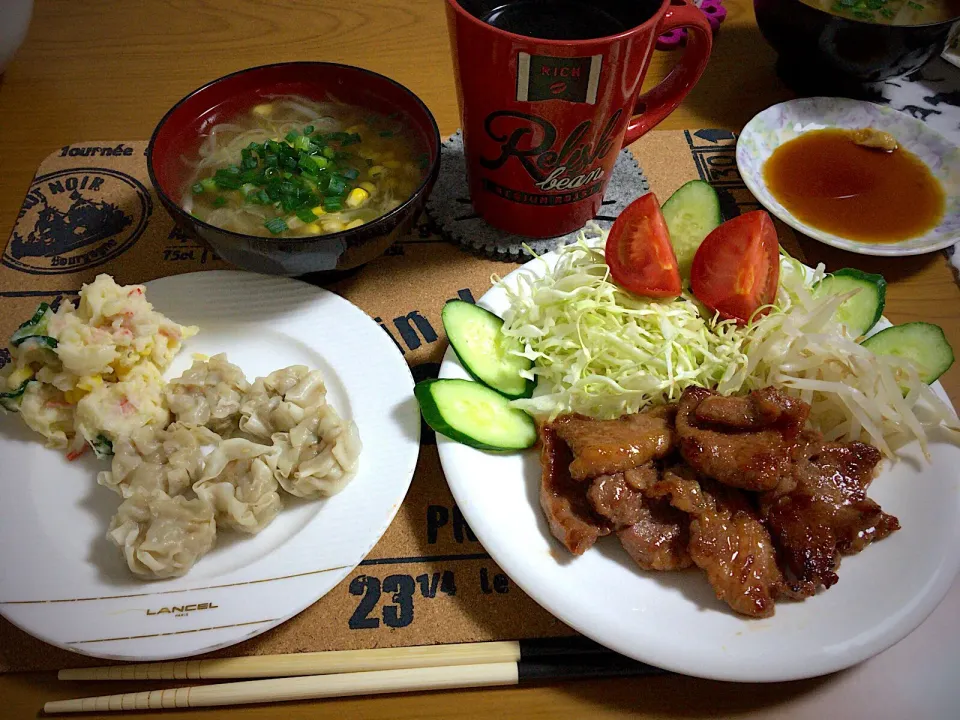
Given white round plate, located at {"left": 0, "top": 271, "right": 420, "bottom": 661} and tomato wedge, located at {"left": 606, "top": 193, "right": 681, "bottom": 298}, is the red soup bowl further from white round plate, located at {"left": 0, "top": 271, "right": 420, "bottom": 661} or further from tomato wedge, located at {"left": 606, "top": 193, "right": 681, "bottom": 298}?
tomato wedge, located at {"left": 606, "top": 193, "right": 681, "bottom": 298}

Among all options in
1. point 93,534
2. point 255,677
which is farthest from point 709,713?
point 93,534

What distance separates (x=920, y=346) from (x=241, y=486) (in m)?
1.87

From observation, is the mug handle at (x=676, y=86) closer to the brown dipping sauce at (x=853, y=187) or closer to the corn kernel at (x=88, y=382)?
the brown dipping sauce at (x=853, y=187)

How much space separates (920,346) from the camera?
1818 millimetres

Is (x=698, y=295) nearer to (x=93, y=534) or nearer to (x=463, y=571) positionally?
(x=463, y=571)

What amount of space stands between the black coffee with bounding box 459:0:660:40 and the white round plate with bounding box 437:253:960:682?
1.26 meters

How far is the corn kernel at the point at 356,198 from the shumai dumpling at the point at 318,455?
0.76 metres

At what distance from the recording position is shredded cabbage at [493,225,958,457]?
1.70 metres

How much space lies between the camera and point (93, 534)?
1596mm

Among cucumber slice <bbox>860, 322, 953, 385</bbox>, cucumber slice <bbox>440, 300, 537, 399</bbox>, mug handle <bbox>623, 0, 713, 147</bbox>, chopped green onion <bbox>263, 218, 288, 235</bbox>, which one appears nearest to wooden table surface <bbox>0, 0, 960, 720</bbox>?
cucumber slice <bbox>860, 322, 953, 385</bbox>

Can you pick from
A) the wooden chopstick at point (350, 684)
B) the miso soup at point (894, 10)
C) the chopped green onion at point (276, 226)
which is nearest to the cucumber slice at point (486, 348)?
the chopped green onion at point (276, 226)

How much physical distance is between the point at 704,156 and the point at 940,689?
2.07 meters

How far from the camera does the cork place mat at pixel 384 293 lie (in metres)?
1.55

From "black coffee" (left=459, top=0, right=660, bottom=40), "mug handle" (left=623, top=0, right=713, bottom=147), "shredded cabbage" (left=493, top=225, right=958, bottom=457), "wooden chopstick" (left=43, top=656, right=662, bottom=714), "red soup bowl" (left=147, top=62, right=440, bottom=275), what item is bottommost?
"wooden chopstick" (left=43, top=656, right=662, bottom=714)
